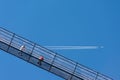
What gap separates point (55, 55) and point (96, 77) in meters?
3.81

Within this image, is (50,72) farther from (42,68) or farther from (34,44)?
(34,44)

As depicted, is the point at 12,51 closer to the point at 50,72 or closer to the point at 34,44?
the point at 34,44

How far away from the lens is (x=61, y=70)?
79.3 ft

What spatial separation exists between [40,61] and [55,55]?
1323mm

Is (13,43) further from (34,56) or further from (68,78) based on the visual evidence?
(68,78)

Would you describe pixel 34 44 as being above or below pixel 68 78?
above

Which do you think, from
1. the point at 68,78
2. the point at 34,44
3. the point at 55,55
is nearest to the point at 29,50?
the point at 34,44

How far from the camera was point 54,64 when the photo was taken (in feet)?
79.3

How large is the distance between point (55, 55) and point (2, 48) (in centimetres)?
453

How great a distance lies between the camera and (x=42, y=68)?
24406mm

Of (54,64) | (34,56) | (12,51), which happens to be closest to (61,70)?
(54,64)

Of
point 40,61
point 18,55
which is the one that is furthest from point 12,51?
point 40,61

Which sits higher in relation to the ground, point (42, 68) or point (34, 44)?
point (34, 44)

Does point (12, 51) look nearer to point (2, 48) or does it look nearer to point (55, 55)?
point (2, 48)
